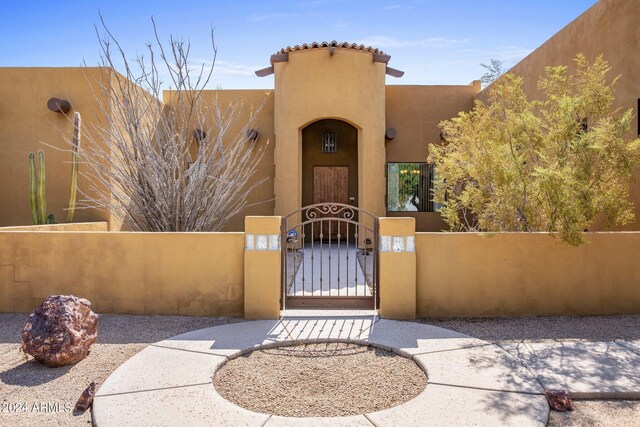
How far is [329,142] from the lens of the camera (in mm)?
15672

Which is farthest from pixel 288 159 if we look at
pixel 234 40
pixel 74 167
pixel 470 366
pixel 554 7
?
pixel 470 366

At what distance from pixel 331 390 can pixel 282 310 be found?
285 centimetres

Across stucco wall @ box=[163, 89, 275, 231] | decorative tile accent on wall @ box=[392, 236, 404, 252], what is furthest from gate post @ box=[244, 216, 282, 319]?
stucco wall @ box=[163, 89, 275, 231]

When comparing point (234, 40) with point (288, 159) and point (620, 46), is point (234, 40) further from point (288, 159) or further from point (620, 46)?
point (620, 46)

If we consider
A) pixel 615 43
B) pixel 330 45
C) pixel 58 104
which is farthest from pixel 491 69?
pixel 58 104

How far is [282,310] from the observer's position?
6941 millimetres

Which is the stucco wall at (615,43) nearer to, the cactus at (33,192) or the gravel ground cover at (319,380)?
the gravel ground cover at (319,380)

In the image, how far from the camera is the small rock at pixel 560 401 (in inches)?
150

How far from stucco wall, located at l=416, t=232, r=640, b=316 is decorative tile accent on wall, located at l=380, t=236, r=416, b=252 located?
49 centimetres

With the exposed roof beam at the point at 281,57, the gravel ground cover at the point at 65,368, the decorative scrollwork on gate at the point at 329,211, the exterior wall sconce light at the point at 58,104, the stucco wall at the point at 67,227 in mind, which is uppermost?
the exposed roof beam at the point at 281,57

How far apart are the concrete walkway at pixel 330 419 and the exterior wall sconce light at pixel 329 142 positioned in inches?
398

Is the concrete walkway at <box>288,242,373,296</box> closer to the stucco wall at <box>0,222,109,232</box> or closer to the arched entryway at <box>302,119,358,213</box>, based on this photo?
the arched entryway at <box>302,119,358,213</box>

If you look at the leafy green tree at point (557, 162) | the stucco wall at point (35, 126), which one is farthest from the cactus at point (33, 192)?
the leafy green tree at point (557, 162)

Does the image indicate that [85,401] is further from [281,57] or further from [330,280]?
[281,57]
